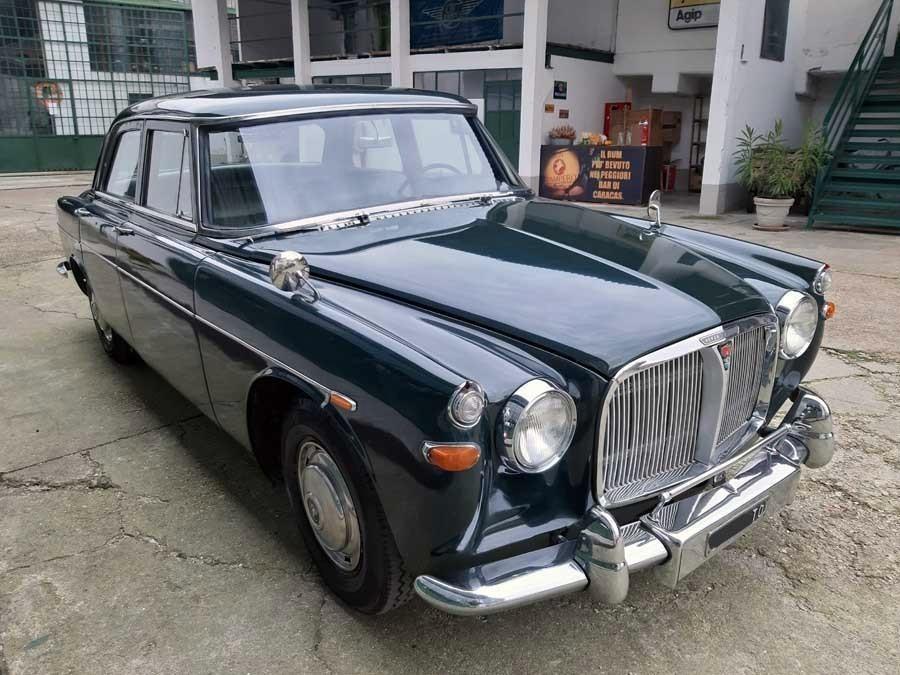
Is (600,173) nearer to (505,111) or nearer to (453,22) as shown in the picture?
(505,111)

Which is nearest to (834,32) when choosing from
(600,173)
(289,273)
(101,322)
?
(600,173)

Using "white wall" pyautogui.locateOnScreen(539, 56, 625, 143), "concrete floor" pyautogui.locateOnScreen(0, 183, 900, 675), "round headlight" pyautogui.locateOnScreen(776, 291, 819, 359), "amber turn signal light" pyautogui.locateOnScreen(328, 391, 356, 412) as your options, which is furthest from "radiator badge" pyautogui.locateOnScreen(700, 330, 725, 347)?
"white wall" pyautogui.locateOnScreen(539, 56, 625, 143)

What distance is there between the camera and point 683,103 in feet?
50.8

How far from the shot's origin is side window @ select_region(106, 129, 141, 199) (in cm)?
407

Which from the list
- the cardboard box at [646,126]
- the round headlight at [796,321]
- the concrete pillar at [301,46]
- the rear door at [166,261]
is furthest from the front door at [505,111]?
the round headlight at [796,321]

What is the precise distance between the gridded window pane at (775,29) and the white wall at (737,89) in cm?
15

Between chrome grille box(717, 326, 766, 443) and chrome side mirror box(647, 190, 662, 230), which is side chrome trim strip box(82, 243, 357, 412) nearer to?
chrome grille box(717, 326, 766, 443)

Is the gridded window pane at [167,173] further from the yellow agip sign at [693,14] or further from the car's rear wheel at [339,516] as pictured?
the yellow agip sign at [693,14]

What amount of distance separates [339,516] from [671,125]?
48.4 ft

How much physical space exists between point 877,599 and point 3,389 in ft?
15.8

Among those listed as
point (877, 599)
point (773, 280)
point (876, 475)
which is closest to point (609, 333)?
point (773, 280)

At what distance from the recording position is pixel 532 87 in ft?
43.2

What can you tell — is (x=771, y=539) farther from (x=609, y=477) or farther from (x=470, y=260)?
(x=470, y=260)

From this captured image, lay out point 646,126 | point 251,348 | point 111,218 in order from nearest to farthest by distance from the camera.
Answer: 1. point 251,348
2. point 111,218
3. point 646,126
